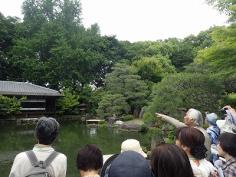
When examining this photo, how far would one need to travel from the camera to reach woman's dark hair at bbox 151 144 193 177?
6.38 ft

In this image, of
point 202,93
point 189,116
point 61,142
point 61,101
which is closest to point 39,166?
point 189,116

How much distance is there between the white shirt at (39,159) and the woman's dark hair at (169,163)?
830 mm

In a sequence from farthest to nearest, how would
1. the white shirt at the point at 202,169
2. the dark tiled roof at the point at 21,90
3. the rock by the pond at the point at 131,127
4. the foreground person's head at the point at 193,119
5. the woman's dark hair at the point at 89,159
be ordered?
the dark tiled roof at the point at 21,90 → the rock by the pond at the point at 131,127 → the foreground person's head at the point at 193,119 → the white shirt at the point at 202,169 → the woman's dark hair at the point at 89,159

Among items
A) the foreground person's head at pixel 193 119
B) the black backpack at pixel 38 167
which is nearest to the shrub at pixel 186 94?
the foreground person's head at pixel 193 119

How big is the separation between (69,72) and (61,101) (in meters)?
2.85

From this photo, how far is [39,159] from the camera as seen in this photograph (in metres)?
2.52

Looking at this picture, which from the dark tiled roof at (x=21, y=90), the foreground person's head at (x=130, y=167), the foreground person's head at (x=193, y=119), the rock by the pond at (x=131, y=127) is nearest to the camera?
the foreground person's head at (x=130, y=167)

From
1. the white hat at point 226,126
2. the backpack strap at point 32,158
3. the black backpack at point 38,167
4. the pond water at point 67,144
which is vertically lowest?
the pond water at point 67,144

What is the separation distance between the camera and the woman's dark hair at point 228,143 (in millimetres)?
2768

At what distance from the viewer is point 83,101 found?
89.7ft

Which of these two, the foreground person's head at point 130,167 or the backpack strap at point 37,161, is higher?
the foreground person's head at point 130,167

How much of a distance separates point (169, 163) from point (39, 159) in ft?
3.26

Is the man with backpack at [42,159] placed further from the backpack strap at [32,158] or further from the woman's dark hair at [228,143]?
the woman's dark hair at [228,143]

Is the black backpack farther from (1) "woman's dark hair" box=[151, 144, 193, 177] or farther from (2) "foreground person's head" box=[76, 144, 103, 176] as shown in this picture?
(1) "woman's dark hair" box=[151, 144, 193, 177]
